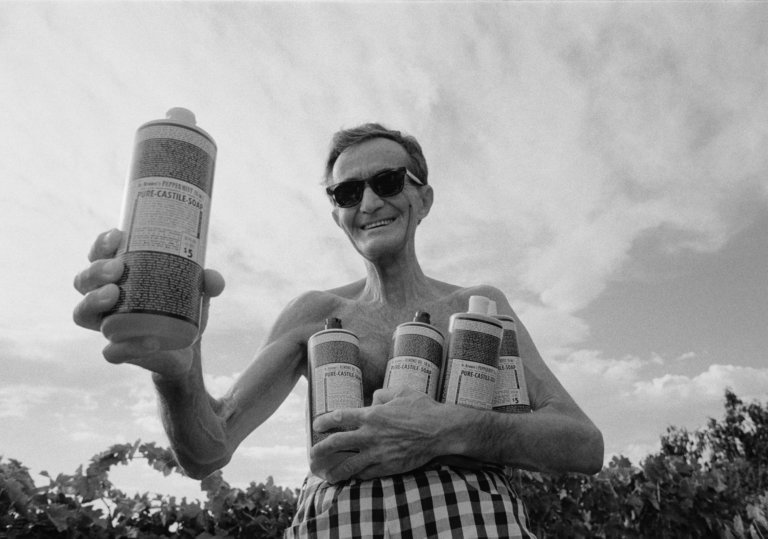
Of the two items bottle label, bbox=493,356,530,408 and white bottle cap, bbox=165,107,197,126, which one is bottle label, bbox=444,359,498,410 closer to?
bottle label, bbox=493,356,530,408

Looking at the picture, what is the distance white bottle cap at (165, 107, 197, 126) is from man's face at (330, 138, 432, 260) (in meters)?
1.02

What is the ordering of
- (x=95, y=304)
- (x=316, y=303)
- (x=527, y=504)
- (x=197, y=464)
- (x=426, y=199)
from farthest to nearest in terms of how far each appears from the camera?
(x=527, y=504), (x=426, y=199), (x=316, y=303), (x=197, y=464), (x=95, y=304)

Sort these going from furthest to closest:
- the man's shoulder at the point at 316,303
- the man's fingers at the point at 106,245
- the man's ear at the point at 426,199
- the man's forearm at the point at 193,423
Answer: the man's ear at the point at 426,199
the man's shoulder at the point at 316,303
the man's forearm at the point at 193,423
the man's fingers at the point at 106,245

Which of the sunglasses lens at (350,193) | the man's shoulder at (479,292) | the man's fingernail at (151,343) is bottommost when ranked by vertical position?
the man's fingernail at (151,343)

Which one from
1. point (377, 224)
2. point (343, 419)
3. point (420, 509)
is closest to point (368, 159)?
point (377, 224)

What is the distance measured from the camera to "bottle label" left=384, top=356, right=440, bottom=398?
2.05 meters

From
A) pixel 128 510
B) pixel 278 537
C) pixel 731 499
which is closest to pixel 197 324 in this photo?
pixel 128 510

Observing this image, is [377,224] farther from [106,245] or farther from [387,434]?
[106,245]

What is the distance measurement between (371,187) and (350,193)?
9 centimetres

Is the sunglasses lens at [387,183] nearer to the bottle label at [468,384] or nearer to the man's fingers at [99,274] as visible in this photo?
the bottle label at [468,384]

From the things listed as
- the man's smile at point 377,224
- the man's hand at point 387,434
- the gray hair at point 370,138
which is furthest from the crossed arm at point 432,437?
the gray hair at point 370,138

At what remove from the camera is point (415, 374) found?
80.7 inches

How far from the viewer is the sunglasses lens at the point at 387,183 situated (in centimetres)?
260

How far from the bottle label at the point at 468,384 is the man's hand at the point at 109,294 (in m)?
0.88
